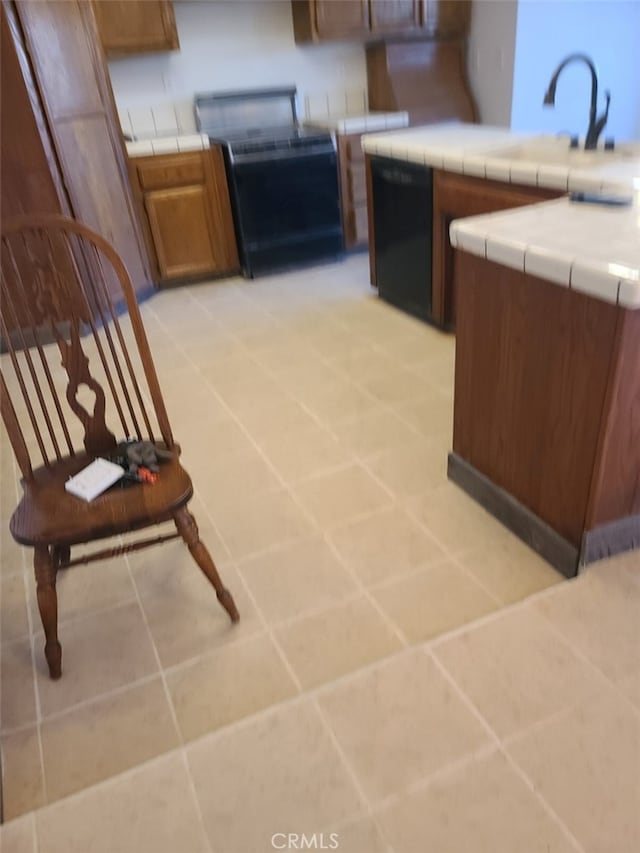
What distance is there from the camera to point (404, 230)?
3.19 m

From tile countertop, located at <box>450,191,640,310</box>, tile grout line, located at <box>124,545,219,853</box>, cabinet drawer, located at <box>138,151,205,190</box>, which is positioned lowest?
tile grout line, located at <box>124,545,219,853</box>

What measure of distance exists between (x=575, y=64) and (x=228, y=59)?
241cm

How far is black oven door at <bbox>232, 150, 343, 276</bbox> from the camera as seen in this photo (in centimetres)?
391

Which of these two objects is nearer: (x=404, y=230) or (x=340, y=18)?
(x=404, y=230)

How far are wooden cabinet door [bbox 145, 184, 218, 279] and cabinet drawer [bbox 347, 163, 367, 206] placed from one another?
0.97m

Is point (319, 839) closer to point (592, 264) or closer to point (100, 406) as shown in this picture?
point (100, 406)

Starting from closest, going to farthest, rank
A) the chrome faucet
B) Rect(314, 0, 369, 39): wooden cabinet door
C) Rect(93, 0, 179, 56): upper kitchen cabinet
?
1. the chrome faucet
2. Rect(93, 0, 179, 56): upper kitchen cabinet
3. Rect(314, 0, 369, 39): wooden cabinet door

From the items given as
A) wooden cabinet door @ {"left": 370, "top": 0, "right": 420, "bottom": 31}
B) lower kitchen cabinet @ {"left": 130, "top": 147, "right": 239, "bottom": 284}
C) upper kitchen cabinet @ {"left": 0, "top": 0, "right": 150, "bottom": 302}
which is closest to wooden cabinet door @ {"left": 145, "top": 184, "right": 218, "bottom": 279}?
lower kitchen cabinet @ {"left": 130, "top": 147, "right": 239, "bottom": 284}

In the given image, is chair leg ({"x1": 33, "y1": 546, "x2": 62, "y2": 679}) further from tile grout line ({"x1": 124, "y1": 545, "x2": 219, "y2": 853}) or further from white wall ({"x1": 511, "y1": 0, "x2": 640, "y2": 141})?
white wall ({"x1": 511, "y1": 0, "x2": 640, "y2": 141})

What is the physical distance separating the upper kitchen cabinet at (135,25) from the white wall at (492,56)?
206 cm

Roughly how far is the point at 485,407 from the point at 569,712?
0.85 metres

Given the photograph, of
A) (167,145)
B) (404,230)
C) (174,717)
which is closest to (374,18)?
(167,145)

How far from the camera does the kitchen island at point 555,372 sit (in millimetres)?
1452

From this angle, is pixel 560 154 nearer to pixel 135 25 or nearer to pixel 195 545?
pixel 195 545
